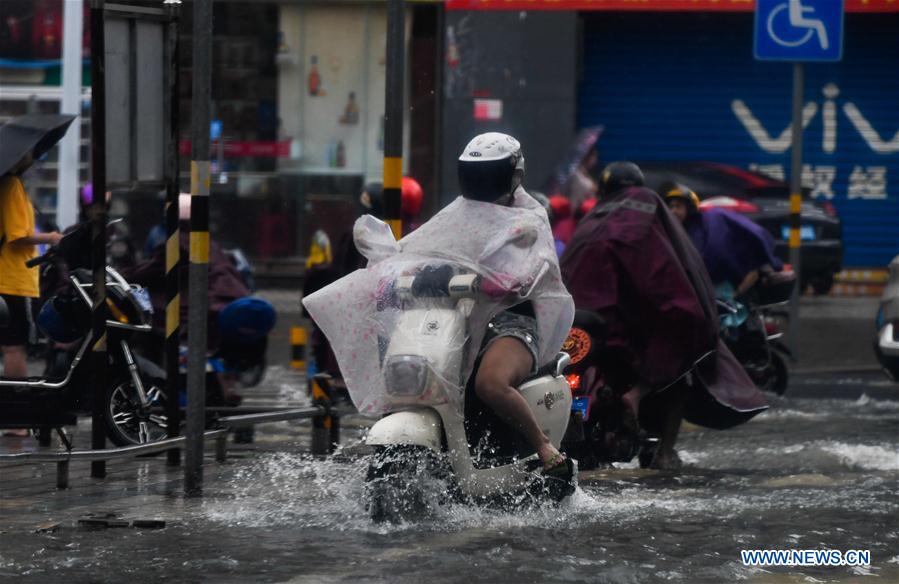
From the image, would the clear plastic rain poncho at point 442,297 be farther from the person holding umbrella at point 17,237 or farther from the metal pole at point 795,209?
the metal pole at point 795,209

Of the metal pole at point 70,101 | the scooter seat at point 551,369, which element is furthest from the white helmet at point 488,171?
the metal pole at point 70,101

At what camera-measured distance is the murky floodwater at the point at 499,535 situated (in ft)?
19.2

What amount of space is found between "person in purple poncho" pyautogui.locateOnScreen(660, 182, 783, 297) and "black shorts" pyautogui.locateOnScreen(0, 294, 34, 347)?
14.7ft

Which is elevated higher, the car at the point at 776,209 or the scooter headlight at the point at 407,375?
the scooter headlight at the point at 407,375

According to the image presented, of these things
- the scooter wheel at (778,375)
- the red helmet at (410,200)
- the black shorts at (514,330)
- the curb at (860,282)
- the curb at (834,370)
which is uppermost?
the red helmet at (410,200)

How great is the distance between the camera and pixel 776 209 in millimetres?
19266

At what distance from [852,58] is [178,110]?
15.2m

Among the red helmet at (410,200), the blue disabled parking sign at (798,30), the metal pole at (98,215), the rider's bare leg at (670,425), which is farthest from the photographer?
the blue disabled parking sign at (798,30)

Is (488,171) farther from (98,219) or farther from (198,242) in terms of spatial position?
(98,219)

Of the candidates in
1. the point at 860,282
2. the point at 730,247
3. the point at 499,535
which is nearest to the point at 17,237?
the point at 499,535

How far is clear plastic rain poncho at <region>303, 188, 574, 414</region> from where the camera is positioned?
6656 mm

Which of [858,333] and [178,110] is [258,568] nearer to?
[178,110]

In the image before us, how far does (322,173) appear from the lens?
68.3 feet

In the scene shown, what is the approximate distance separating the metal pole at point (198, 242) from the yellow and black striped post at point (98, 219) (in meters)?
0.54
